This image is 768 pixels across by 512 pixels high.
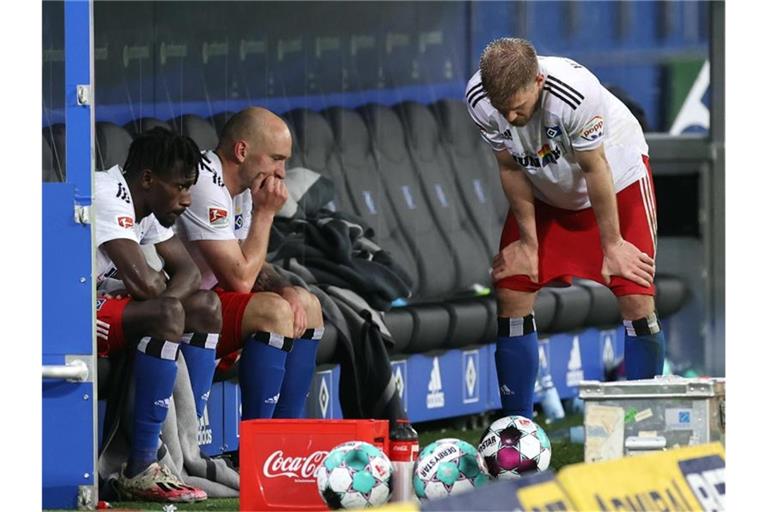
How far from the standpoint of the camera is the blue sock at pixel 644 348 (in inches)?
299

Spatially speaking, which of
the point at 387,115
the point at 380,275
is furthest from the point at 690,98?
the point at 380,275

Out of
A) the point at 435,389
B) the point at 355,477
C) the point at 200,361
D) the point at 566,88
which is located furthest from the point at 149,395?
the point at 435,389

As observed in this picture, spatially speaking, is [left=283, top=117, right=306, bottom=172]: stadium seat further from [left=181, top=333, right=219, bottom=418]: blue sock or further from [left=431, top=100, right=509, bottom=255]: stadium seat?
[left=181, top=333, right=219, bottom=418]: blue sock

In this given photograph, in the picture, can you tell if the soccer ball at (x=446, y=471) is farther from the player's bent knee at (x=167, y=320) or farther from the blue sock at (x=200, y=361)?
the blue sock at (x=200, y=361)

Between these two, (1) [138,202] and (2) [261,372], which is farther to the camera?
(2) [261,372]

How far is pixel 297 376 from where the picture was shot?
811cm

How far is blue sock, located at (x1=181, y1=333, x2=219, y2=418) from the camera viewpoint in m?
7.54

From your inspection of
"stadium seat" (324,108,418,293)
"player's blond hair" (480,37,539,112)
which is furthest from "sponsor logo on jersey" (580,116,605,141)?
"stadium seat" (324,108,418,293)

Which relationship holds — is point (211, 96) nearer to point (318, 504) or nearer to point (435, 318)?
point (435, 318)

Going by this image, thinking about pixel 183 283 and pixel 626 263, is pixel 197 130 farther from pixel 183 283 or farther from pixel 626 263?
pixel 626 263

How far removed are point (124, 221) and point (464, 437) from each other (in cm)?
323

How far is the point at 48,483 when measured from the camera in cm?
660

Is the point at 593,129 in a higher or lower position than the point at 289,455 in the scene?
higher

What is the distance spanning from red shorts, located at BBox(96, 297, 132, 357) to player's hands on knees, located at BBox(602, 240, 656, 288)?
71.3 inches
